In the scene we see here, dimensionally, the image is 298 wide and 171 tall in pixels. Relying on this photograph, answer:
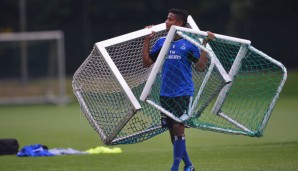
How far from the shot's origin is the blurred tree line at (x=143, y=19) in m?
34.1

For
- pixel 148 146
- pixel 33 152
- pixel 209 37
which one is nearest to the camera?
pixel 209 37

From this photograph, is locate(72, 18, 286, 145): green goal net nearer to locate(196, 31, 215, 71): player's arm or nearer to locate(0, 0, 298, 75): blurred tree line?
locate(196, 31, 215, 71): player's arm

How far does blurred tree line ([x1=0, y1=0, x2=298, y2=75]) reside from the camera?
112 ft

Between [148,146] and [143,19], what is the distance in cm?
2053

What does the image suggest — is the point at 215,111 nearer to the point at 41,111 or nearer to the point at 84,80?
the point at 84,80

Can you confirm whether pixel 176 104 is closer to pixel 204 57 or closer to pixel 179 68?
pixel 179 68

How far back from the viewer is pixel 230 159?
1179cm

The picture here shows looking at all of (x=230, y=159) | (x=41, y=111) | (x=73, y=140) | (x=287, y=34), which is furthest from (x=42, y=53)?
(x=230, y=159)

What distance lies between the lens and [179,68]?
9469 mm

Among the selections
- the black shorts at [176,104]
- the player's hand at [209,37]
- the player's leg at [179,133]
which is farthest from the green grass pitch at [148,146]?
the player's hand at [209,37]

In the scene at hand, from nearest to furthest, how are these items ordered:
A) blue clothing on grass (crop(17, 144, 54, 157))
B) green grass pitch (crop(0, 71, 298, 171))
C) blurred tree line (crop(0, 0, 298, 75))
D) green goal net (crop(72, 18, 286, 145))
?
1. green goal net (crop(72, 18, 286, 145))
2. green grass pitch (crop(0, 71, 298, 171))
3. blue clothing on grass (crop(17, 144, 54, 157))
4. blurred tree line (crop(0, 0, 298, 75))

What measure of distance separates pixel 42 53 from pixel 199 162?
815 inches

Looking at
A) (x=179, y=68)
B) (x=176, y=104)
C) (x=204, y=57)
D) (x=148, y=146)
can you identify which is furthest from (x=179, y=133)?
(x=148, y=146)

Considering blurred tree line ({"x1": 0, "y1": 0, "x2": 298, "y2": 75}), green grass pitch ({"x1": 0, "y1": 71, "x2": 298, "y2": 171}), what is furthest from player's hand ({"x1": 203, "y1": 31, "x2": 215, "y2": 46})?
blurred tree line ({"x1": 0, "y1": 0, "x2": 298, "y2": 75})
